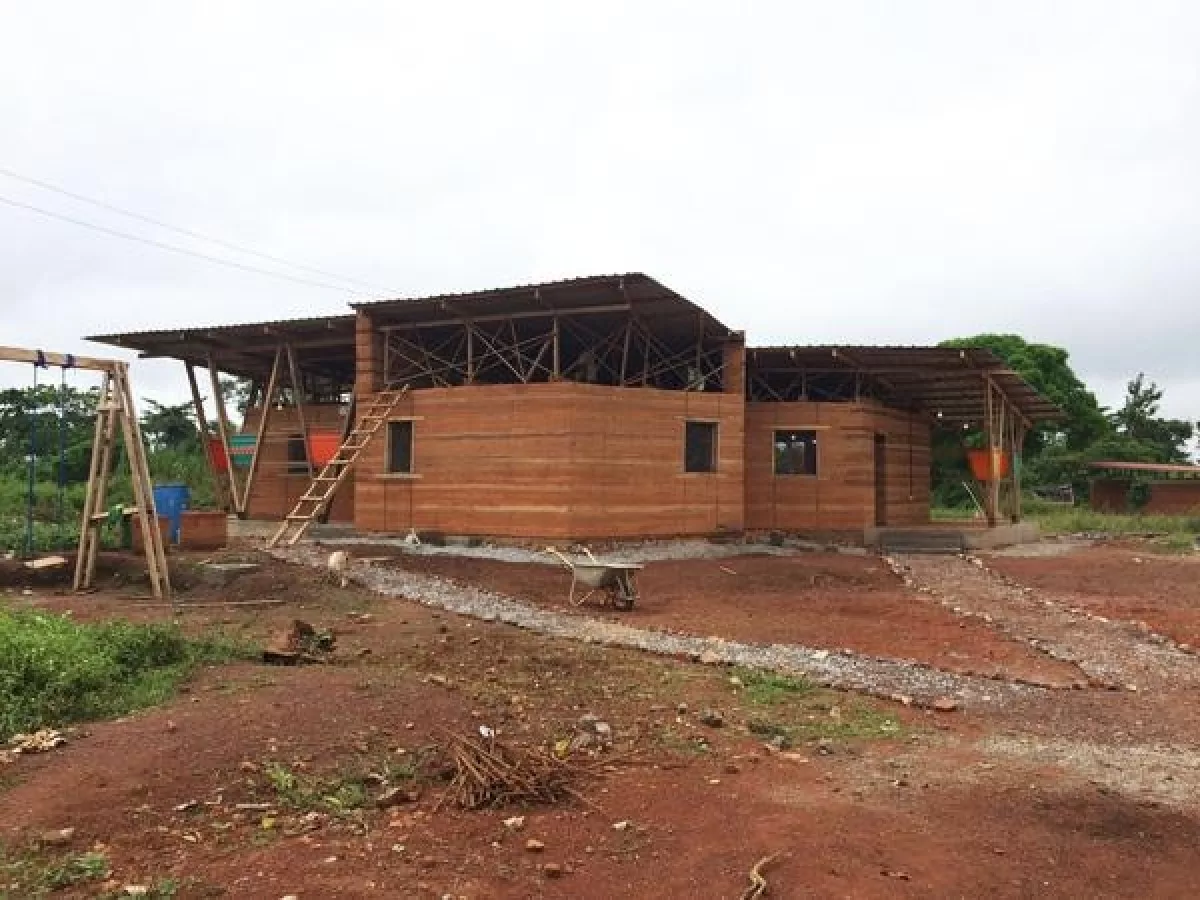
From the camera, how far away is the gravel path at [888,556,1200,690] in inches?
329

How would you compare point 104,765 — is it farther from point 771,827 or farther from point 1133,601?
point 1133,601

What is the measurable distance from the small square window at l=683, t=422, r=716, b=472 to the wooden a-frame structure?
395 inches

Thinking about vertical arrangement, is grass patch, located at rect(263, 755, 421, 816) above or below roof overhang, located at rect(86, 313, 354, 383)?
below

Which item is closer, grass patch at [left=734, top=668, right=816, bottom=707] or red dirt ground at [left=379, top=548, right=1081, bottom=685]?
grass patch at [left=734, top=668, right=816, bottom=707]

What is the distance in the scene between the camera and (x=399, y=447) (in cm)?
1828

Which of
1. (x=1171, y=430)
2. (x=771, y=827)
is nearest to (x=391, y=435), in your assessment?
(x=771, y=827)

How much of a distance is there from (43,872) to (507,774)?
88.3 inches

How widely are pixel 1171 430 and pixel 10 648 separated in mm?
54016

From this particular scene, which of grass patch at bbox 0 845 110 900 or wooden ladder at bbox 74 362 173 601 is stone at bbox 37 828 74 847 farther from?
wooden ladder at bbox 74 362 173 601

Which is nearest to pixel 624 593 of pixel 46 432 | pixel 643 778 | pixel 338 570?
pixel 338 570

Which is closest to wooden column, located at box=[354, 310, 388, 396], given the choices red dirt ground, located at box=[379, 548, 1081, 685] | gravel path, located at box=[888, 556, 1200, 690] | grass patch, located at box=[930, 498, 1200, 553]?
red dirt ground, located at box=[379, 548, 1081, 685]

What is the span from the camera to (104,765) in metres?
5.12

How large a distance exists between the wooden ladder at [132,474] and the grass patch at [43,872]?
8219mm

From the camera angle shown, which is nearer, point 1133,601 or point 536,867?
point 536,867
